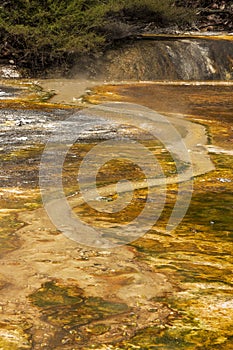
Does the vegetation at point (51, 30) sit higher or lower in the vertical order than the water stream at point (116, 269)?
higher

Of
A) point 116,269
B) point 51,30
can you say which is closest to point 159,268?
point 116,269

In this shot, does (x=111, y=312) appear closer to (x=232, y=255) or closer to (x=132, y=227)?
(x=232, y=255)

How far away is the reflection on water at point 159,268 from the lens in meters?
3.87

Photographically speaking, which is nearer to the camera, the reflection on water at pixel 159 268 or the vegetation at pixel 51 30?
the reflection on water at pixel 159 268

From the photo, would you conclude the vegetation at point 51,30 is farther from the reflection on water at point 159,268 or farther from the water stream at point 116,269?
the water stream at point 116,269

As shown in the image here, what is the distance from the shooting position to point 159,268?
490 cm

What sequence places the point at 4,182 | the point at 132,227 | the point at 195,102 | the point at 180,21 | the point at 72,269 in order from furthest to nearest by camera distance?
the point at 180,21, the point at 195,102, the point at 4,182, the point at 132,227, the point at 72,269

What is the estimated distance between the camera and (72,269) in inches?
190

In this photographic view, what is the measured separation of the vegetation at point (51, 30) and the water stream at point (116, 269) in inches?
379

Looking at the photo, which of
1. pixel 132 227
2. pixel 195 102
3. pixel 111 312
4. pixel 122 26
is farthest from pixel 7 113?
pixel 122 26

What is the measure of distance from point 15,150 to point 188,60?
12.8 m

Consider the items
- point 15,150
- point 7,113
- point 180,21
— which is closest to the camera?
point 15,150

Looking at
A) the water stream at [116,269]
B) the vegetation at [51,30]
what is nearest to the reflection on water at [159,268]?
the water stream at [116,269]

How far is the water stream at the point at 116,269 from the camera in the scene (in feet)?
12.8
